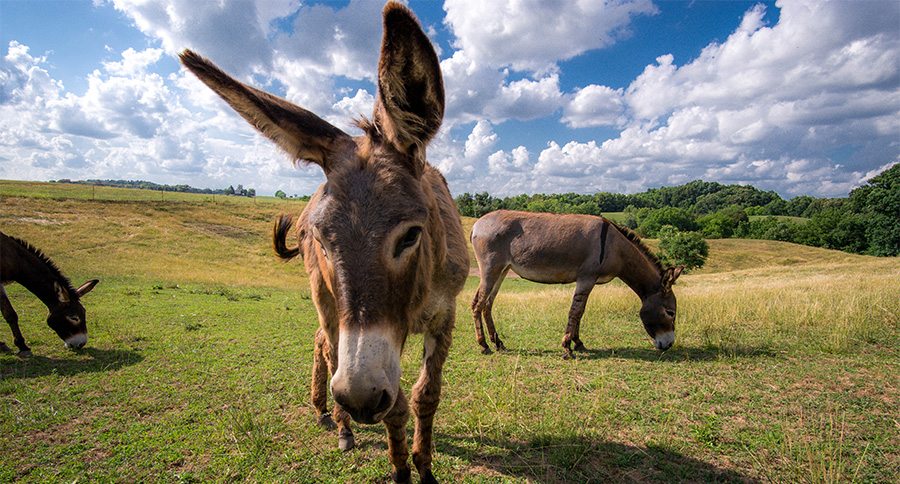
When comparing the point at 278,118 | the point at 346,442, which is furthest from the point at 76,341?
the point at 278,118

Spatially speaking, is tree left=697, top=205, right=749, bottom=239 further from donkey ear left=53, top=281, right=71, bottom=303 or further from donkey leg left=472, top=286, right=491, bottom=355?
donkey ear left=53, top=281, right=71, bottom=303

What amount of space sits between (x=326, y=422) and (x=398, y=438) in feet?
5.87

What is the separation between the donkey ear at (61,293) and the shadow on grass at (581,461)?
9.46m

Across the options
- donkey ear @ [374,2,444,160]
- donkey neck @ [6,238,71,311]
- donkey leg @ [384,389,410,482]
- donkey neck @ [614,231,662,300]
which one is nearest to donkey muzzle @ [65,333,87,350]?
donkey neck @ [6,238,71,311]

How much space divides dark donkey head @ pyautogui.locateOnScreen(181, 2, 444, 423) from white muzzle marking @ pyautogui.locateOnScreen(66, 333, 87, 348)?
8.61 m

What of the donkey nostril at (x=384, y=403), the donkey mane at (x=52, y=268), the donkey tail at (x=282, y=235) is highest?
the donkey tail at (x=282, y=235)

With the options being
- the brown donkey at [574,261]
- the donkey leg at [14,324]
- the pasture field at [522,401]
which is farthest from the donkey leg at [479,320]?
the donkey leg at [14,324]

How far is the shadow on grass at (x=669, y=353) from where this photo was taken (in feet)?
22.5

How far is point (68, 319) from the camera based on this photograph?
771 centimetres

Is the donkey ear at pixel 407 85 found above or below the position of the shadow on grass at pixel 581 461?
above

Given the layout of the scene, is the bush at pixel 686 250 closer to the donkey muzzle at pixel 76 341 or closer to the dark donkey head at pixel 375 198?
the dark donkey head at pixel 375 198

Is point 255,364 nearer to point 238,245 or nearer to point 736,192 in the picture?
point 238,245

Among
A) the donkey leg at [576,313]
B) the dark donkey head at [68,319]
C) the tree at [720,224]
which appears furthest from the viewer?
the tree at [720,224]

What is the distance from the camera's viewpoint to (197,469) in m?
3.70
